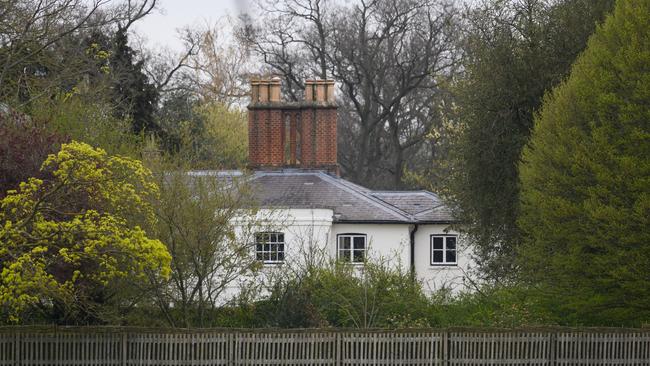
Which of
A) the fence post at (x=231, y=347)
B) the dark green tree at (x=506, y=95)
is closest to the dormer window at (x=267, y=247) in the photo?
the fence post at (x=231, y=347)

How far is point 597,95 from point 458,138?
761 centimetres

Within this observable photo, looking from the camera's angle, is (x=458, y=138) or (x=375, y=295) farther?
(x=458, y=138)

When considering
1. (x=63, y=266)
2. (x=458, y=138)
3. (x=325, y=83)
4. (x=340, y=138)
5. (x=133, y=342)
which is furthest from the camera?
(x=340, y=138)

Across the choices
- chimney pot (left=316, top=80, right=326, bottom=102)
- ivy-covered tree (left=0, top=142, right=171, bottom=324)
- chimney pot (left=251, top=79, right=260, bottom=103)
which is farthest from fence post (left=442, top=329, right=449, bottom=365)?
chimney pot (left=251, top=79, right=260, bottom=103)

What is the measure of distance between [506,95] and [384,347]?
29.1 feet

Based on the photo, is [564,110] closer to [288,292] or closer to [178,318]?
[288,292]

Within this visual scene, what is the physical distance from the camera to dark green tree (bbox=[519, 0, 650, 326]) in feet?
66.4

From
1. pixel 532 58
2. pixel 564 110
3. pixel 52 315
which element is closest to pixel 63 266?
pixel 52 315

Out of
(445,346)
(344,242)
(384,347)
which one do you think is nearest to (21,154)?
(384,347)

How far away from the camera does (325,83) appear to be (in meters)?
34.2

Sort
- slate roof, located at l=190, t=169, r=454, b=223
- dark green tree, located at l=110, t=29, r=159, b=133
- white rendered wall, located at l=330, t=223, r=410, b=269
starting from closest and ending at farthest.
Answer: slate roof, located at l=190, t=169, r=454, b=223, white rendered wall, located at l=330, t=223, r=410, b=269, dark green tree, located at l=110, t=29, r=159, b=133

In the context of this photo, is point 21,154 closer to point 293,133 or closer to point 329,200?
point 329,200

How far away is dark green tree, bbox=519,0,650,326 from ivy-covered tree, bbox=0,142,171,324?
27.5ft

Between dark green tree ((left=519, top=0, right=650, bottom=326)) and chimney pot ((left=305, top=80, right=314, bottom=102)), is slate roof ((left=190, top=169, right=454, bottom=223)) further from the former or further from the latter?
dark green tree ((left=519, top=0, right=650, bottom=326))
